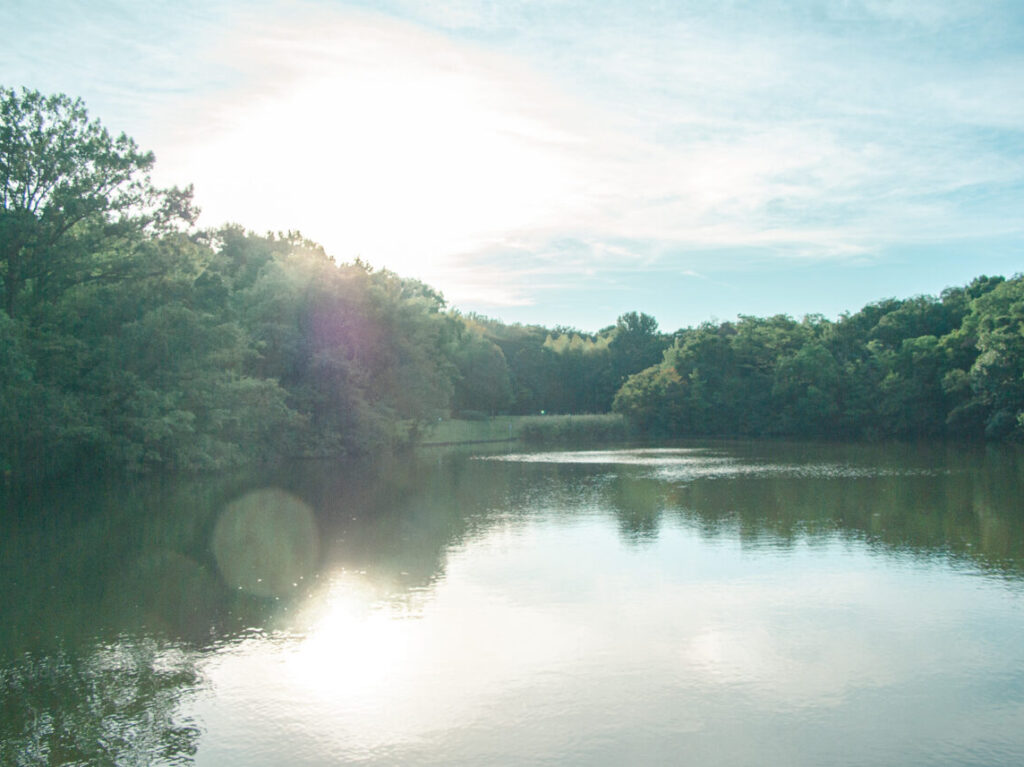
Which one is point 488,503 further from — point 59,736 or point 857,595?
point 59,736

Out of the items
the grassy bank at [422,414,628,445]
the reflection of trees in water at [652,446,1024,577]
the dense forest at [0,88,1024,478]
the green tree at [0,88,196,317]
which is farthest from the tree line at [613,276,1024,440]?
the green tree at [0,88,196,317]

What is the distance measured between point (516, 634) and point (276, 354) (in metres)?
32.8

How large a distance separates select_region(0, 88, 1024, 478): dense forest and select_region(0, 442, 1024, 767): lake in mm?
6045

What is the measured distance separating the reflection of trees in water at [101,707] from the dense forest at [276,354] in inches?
588

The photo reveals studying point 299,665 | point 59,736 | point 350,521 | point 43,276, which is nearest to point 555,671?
point 299,665

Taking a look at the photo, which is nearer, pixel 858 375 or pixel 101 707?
pixel 101 707

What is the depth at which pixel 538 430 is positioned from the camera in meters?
63.8

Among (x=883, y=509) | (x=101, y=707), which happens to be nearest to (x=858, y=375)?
(x=883, y=509)

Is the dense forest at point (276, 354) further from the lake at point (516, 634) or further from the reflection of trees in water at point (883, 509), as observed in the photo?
the reflection of trees in water at point (883, 509)

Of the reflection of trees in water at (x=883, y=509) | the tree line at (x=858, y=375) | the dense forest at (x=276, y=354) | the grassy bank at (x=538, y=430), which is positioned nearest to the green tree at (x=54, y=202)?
the dense forest at (x=276, y=354)

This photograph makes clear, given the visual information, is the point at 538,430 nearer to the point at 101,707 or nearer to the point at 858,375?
the point at 858,375

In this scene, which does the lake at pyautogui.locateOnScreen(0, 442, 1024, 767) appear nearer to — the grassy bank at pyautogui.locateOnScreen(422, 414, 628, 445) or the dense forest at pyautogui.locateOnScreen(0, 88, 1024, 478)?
the dense forest at pyautogui.locateOnScreen(0, 88, 1024, 478)

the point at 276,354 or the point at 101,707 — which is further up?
the point at 276,354

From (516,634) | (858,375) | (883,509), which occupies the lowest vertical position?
(516,634)
